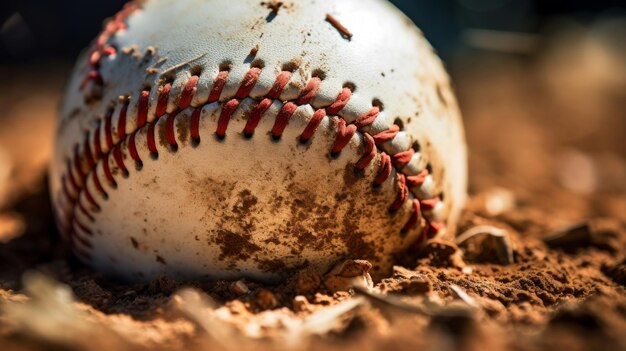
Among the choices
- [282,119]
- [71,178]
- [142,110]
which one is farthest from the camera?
[71,178]

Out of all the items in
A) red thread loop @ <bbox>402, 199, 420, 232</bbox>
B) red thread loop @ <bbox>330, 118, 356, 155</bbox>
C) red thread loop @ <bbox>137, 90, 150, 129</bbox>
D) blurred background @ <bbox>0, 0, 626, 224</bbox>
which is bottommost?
blurred background @ <bbox>0, 0, 626, 224</bbox>

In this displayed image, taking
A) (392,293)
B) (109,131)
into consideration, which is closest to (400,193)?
(392,293)

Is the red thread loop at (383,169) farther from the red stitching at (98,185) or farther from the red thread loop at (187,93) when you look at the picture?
the red stitching at (98,185)

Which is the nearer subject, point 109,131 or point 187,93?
point 187,93

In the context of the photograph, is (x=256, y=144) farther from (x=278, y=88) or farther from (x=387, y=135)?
(x=387, y=135)

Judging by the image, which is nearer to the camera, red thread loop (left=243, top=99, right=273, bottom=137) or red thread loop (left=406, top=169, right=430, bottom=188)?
red thread loop (left=243, top=99, right=273, bottom=137)

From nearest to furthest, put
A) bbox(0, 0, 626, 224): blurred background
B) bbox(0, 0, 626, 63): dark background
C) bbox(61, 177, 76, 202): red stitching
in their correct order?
bbox(61, 177, 76, 202): red stitching < bbox(0, 0, 626, 224): blurred background < bbox(0, 0, 626, 63): dark background

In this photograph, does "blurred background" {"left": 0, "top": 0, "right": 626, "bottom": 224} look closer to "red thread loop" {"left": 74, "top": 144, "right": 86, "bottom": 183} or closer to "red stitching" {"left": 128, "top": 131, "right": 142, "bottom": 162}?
"red thread loop" {"left": 74, "top": 144, "right": 86, "bottom": 183}

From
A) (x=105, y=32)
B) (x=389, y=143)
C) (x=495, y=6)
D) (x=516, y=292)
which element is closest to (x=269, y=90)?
(x=389, y=143)

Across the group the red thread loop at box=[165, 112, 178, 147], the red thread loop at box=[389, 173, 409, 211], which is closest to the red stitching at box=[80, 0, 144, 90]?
the red thread loop at box=[165, 112, 178, 147]
